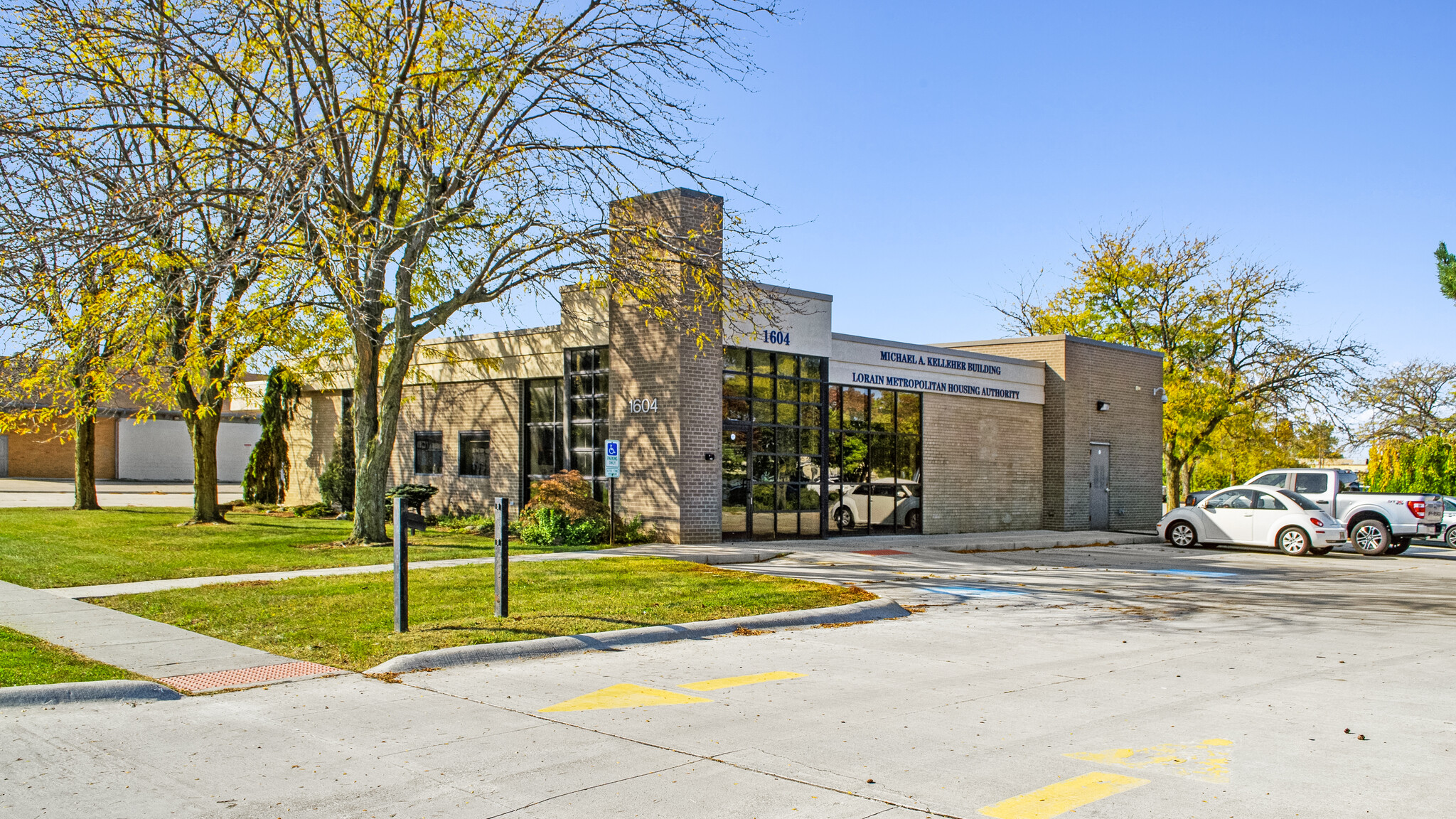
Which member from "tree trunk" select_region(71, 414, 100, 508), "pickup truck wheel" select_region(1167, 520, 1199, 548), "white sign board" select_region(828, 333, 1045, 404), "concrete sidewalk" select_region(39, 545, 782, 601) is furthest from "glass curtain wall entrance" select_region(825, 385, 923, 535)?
"tree trunk" select_region(71, 414, 100, 508)

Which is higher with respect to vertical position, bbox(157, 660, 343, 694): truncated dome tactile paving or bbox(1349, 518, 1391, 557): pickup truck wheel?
bbox(157, 660, 343, 694): truncated dome tactile paving

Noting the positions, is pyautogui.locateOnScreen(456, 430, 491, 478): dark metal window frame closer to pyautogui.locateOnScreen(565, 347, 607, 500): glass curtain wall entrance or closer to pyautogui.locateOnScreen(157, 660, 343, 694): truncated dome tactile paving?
pyautogui.locateOnScreen(565, 347, 607, 500): glass curtain wall entrance

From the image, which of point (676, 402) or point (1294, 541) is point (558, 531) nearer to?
point (676, 402)

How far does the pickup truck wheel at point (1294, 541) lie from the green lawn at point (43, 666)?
22.8m

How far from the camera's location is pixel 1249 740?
22.1 ft

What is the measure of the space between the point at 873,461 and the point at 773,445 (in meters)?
3.33

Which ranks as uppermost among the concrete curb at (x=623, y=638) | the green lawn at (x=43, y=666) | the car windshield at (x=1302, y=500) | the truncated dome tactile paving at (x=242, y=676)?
the car windshield at (x=1302, y=500)

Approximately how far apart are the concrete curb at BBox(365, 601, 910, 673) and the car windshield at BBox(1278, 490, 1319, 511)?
14789mm

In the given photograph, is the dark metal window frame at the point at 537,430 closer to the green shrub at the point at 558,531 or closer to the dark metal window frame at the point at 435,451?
the dark metal window frame at the point at 435,451

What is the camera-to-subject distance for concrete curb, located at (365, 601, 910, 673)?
9008mm

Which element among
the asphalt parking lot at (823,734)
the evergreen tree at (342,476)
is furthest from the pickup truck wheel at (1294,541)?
the evergreen tree at (342,476)

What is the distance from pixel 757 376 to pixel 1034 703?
48.9 ft

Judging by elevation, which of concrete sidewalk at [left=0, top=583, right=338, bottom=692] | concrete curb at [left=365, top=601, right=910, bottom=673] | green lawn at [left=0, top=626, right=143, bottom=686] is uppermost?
green lawn at [left=0, top=626, right=143, bottom=686]

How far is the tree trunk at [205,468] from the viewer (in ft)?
80.0
